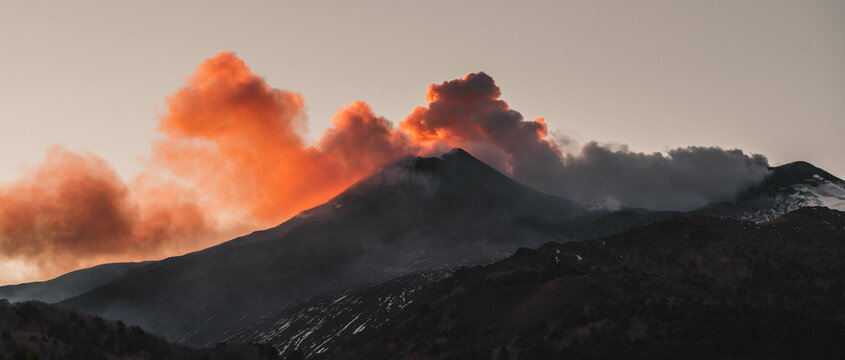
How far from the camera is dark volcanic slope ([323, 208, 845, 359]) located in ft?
213

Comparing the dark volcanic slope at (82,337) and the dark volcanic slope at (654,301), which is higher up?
the dark volcanic slope at (82,337)

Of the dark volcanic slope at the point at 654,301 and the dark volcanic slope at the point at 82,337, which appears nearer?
the dark volcanic slope at the point at 654,301

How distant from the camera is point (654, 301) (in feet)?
258

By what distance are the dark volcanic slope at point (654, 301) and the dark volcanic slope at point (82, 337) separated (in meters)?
27.4

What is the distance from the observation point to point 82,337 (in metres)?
76.5

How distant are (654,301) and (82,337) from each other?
6644 centimetres

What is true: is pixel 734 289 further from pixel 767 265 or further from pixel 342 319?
pixel 342 319

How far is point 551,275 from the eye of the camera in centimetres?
10156

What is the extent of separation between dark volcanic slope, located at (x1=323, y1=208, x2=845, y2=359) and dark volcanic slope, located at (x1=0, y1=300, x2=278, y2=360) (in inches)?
1078

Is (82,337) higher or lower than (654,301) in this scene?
higher

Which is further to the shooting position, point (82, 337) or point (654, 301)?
point (654, 301)

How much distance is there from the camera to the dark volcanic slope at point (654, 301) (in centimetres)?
6481

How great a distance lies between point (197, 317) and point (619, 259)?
13076cm

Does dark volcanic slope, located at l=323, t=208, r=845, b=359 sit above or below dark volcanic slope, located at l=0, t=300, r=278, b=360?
below
